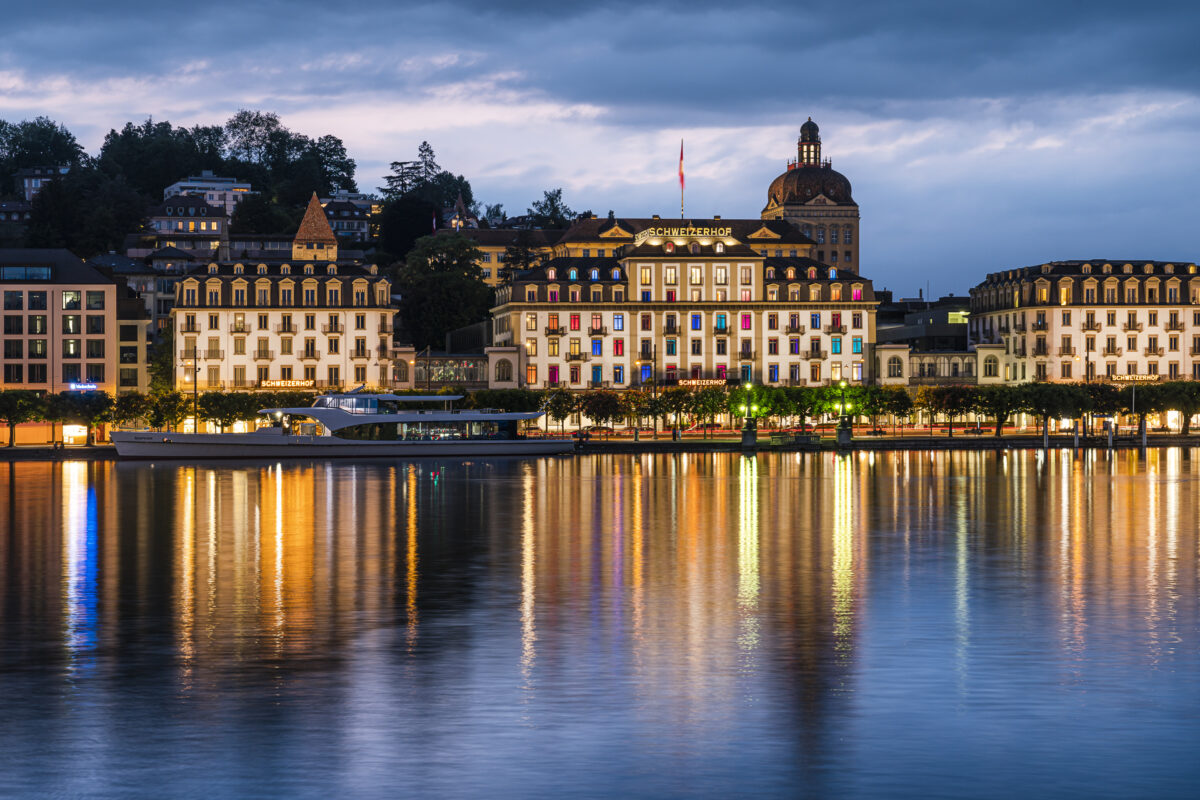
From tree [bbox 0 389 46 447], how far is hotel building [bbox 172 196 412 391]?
587 inches

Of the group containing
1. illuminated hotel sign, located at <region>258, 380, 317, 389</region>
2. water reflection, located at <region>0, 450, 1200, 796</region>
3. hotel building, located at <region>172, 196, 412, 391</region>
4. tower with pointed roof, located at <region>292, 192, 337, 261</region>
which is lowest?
water reflection, located at <region>0, 450, 1200, 796</region>

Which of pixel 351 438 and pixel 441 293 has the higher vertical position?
pixel 441 293

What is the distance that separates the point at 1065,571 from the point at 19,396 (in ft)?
339

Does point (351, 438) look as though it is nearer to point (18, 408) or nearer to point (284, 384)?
point (284, 384)

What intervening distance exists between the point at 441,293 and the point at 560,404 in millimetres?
38859

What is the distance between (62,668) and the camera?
79.8ft

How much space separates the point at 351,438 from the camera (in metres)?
112

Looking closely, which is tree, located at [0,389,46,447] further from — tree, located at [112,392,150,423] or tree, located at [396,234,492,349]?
tree, located at [396,234,492,349]

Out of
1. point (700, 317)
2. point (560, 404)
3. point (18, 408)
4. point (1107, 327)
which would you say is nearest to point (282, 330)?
point (18, 408)

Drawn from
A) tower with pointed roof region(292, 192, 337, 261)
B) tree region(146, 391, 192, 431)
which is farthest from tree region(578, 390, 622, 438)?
tower with pointed roof region(292, 192, 337, 261)

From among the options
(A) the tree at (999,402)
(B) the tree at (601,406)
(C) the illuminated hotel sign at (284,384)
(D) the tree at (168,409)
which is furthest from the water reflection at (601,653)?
(C) the illuminated hotel sign at (284,384)

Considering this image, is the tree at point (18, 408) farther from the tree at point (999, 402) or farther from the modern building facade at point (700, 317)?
the tree at point (999, 402)

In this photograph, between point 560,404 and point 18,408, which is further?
point 560,404

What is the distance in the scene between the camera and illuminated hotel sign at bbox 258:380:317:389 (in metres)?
136
